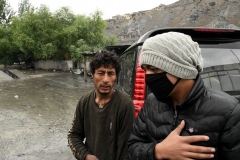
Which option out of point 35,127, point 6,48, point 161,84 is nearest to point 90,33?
point 6,48

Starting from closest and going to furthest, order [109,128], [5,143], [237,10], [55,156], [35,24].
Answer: [109,128]
[55,156]
[5,143]
[35,24]
[237,10]

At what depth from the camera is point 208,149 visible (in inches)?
42.1

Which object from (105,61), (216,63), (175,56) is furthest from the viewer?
(216,63)

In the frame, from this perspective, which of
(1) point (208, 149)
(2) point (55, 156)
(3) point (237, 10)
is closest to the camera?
(1) point (208, 149)

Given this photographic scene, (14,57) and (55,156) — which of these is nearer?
(55,156)

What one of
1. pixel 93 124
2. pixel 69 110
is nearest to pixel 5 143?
pixel 69 110

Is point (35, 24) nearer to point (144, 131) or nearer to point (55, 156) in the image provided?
point (55, 156)

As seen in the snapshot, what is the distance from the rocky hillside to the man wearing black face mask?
43.3 meters

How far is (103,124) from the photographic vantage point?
1884 mm

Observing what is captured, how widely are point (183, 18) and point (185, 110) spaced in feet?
205

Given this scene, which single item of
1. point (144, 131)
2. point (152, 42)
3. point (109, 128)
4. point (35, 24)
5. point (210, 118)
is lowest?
point (109, 128)

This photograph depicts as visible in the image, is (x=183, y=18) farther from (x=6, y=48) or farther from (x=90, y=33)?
(x=6, y=48)

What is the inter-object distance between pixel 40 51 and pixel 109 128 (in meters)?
27.2

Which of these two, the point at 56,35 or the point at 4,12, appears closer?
the point at 56,35
